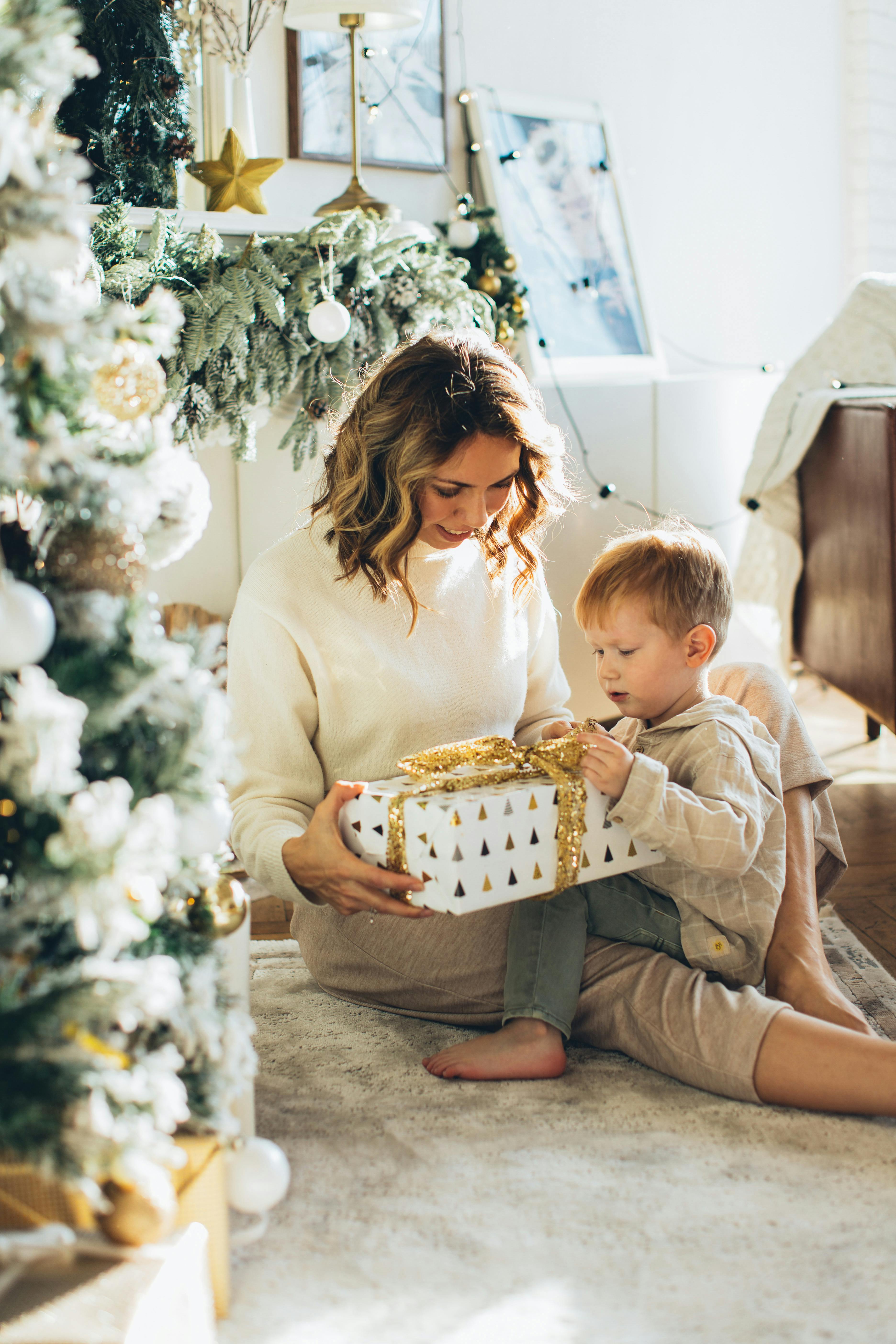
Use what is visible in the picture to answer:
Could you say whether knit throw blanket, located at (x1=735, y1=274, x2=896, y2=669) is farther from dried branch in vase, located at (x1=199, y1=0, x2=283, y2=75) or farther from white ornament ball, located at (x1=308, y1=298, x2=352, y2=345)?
dried branch in vase, located at (x1=199, y1=0, x2=283, y2=75)

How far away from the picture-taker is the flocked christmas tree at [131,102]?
6.26ft

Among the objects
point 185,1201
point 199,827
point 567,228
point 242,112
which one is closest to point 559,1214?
point 185,1201

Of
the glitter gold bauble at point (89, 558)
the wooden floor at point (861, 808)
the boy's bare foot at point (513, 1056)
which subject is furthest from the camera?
the wooden floor at point (861, 808)

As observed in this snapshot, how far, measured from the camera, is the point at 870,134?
358cm

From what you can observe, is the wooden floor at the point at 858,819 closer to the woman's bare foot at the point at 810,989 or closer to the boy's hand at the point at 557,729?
the woman's bare foot at the point at 810,989

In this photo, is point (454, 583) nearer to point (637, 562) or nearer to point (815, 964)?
point (637, 562)

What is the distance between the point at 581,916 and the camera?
1359 millimetres

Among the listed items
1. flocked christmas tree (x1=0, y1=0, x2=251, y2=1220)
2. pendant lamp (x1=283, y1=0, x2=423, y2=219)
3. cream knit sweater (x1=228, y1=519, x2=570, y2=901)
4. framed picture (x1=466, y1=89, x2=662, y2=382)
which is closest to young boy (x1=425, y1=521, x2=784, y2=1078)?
cream knit sweater (x1=228, y1=519, x2=570, y2=901)

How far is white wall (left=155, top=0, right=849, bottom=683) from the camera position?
269cm

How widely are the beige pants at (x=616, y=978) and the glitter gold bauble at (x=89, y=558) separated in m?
0.68

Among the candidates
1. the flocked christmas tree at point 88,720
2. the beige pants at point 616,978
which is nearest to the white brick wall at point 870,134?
the beige pants at point 616,978

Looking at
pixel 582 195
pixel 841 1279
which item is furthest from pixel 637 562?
pixel 582 195

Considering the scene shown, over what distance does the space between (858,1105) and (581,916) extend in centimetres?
35

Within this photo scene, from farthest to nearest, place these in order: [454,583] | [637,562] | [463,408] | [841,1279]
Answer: [454,583] → [637,562] → [463,408] → [841,1279]
